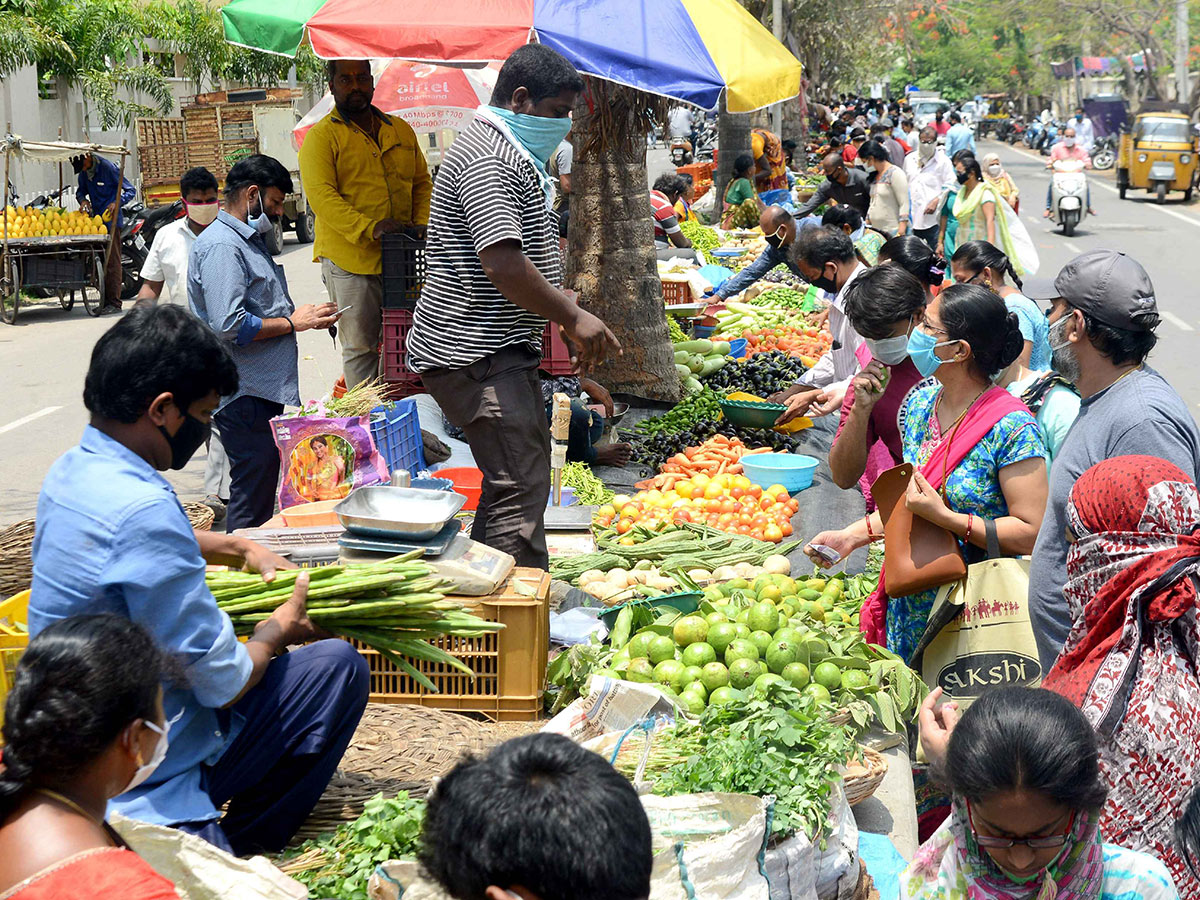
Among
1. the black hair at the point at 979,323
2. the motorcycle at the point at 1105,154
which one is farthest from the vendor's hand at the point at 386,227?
the motorcycle at the point at 1105,154

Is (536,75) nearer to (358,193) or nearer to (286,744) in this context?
(286,744)

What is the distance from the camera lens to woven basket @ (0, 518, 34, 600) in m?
5.46

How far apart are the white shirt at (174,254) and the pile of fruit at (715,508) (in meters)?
2.92

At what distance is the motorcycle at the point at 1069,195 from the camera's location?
24.0 meters

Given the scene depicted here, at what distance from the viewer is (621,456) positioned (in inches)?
341

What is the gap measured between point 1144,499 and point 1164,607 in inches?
9.3

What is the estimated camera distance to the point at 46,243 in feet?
49.7

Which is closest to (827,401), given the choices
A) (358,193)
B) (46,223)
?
(358,193)

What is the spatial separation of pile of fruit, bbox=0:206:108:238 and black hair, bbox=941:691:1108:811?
15.2 meters

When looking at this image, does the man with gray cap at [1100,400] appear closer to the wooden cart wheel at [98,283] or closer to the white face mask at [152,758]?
the white face mask at [152,758]

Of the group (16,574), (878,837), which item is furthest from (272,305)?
(878,837)

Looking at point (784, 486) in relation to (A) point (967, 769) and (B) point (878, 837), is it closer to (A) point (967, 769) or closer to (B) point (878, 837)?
(B) point (878, 837)

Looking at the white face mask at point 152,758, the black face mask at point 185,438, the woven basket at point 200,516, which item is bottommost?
the woven basket at point 200,516

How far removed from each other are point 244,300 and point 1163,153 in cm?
2977
